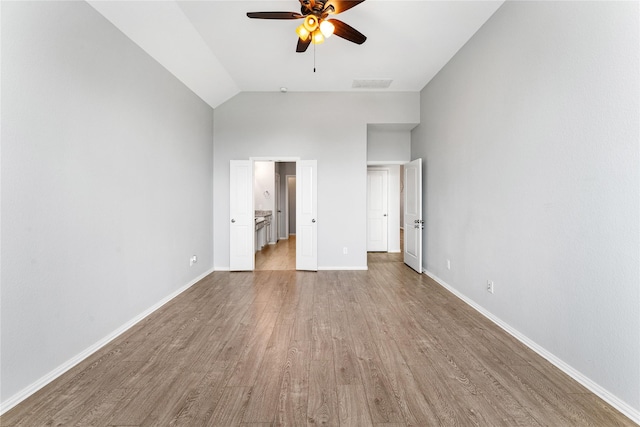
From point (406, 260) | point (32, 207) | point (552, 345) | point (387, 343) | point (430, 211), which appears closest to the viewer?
point (32, 207)

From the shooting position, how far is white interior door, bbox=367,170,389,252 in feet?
23.2

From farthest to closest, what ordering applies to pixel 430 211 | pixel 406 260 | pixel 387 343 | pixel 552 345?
pixel 406 260 < pixel 430 211 < pixel 387 343 < pixel 552 345

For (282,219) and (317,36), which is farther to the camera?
(282,219)

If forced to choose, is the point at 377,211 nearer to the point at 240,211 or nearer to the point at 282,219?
the point at 240,211

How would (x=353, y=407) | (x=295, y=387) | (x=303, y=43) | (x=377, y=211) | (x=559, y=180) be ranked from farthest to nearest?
(x=377, y=211)
(x=303, y=43)
(x=559, y=180)
(x=295, y=387)
(x=353, y=407)

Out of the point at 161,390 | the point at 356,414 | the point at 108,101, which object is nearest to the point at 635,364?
the point at 356,414

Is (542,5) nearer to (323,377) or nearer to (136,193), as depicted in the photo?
(323,377)

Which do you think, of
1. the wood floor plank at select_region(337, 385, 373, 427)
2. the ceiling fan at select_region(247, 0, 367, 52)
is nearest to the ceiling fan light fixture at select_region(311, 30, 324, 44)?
the ceiling fan at select_region(247, 0, 367, 52)

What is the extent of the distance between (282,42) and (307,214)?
2718 mm

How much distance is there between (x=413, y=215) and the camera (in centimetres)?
512

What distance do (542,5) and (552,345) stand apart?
9.05 ft

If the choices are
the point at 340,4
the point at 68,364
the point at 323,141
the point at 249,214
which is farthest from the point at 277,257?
the point at 340,4

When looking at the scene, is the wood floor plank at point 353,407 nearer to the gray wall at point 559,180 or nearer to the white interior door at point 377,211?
the gray wall at point 559,180

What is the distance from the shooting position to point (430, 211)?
476 centimetres
